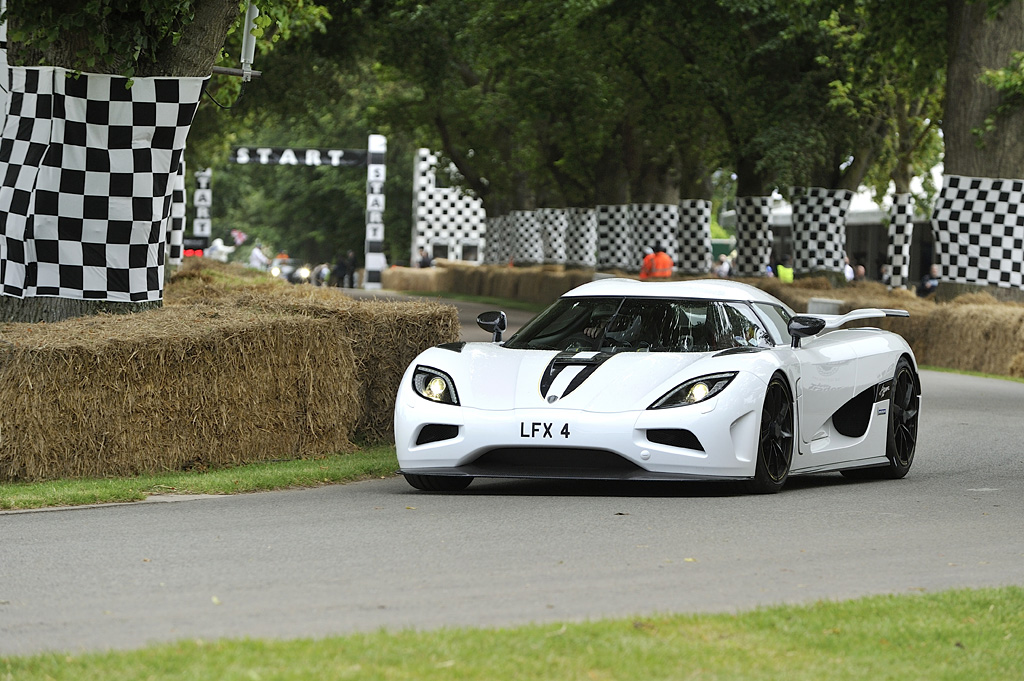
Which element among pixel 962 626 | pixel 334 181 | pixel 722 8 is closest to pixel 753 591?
pixel 962 626

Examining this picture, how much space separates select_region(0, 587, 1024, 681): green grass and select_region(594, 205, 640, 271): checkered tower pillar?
3650cm

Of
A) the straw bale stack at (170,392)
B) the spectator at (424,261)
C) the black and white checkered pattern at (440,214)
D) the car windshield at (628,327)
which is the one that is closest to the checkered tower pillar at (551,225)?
the spectator at (424,261)

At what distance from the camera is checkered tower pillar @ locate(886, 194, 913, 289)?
3631cm

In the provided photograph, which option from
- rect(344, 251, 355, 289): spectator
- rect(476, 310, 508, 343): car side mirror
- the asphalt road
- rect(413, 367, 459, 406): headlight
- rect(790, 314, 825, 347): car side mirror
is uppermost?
rect(790, 314, 825, 347): car side mirror

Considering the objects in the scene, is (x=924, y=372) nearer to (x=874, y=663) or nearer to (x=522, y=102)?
(x=874, y=663)

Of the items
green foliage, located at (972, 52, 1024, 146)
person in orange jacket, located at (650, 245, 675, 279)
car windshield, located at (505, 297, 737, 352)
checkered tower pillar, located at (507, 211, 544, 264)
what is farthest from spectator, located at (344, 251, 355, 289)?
car windshield, located at (505, 297, 737, 352)

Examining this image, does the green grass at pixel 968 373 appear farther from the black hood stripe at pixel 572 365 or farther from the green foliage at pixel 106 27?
the green foliage at pixel 106 27

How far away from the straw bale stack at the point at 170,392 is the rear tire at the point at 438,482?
64.3 inches

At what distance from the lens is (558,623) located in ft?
16.8

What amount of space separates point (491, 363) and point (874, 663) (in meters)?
4.45

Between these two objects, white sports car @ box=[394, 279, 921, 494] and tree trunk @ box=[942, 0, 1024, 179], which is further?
tree trunk @ box=[942, 0, 1024, 179]

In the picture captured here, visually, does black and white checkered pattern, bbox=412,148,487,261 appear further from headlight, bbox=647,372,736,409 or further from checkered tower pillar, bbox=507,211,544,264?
headlight, bbox=647,372,736,409

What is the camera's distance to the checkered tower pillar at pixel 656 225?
39.8 metres

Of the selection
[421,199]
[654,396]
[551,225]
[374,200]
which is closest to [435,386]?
[654,396]
